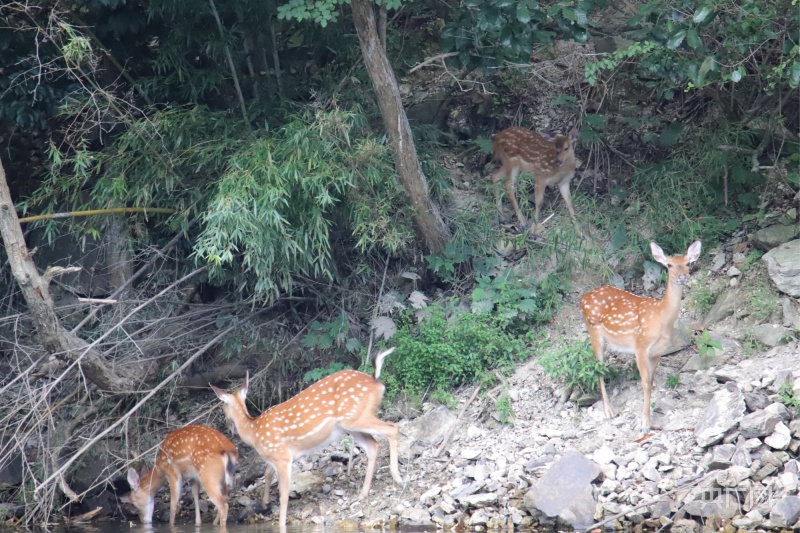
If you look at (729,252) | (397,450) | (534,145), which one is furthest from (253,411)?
(729,252)

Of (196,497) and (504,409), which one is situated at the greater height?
(504,409)

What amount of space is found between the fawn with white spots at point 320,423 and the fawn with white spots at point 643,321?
1.92m

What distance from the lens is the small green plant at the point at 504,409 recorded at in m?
9.51

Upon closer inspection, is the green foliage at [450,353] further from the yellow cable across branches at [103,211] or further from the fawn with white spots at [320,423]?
the yellow cable across branches at [103,211]

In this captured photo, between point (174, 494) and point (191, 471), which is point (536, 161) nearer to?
point (191, 471)

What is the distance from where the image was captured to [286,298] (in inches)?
408

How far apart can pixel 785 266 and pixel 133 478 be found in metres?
6.28

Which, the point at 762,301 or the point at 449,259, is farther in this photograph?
the point at 449,259

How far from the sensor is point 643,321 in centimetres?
889

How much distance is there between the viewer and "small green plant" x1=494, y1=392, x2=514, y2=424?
9.51m

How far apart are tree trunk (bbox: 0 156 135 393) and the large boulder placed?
6.19m

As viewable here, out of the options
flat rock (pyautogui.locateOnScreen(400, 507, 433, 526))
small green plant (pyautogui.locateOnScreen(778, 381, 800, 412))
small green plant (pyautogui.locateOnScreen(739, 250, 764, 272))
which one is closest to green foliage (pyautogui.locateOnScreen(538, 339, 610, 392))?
small green plant (pyautogui.locateOnScreen(778, 381, 800, 412))

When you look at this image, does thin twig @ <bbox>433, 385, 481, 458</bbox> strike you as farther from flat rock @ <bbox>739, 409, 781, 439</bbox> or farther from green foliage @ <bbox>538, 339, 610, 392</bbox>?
flat rock @ <bbox>739, 409, 781, 439</bbox>

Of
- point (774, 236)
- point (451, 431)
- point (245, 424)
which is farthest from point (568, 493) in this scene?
point (774, 236)
